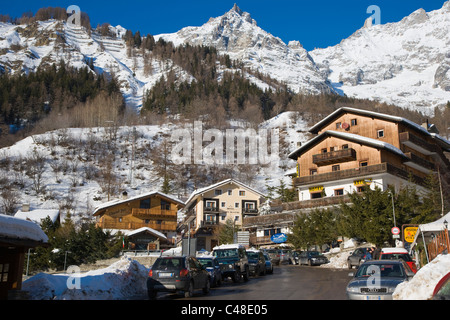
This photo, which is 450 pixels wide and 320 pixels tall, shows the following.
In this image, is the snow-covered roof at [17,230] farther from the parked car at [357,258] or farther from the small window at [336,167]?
the small window at [336,167]

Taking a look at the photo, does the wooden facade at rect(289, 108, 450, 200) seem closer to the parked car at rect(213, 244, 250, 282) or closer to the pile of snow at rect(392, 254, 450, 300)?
the parked car at rect(213, 244, 250, 282)

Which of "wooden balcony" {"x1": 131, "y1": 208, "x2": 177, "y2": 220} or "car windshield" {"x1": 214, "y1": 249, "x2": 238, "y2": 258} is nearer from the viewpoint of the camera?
"car windshield" {"x1": 214, "y1": 249, "x2": 238, "y2": 258}

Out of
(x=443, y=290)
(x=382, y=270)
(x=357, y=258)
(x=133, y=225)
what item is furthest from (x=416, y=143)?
(x=443, y=290)

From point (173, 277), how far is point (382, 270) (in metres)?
7.16

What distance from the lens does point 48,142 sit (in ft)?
348

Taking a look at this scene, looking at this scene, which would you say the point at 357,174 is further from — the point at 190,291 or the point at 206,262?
the point at 190,291

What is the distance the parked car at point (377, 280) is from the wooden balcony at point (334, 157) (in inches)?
1568

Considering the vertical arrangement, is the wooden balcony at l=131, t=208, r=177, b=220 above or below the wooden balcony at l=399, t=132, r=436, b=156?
below

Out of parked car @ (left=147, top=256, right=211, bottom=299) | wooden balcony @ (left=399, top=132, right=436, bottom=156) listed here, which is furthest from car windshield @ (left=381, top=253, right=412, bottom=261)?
wooden balcony @ (left=399, top=132, right=436, bottom=156)

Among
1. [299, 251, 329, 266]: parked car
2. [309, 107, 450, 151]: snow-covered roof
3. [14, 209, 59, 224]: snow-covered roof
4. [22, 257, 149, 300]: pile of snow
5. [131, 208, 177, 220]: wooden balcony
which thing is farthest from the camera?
[131, 208, 177, 220]: wooden balcony

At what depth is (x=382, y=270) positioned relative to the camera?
13.4 m

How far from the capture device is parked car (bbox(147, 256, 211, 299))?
15.5 meters

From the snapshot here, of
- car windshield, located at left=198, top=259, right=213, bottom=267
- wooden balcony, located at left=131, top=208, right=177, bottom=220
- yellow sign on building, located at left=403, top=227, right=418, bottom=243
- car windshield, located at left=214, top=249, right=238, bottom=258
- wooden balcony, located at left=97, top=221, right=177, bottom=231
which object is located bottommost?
car windshield, located at left=198, top=259, right=213, bottom=267

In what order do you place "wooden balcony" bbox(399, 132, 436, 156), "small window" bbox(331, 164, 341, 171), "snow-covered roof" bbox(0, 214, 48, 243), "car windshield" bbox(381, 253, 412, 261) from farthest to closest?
"small window" bbox(331, 164, 341, 171)
"wooden balcony" bbox(399, 132, 436, 156)
"car windshield" bbox(381, 253, 412, 261)
"snow-covered roof" bbox(0, 214, 48, 243)
